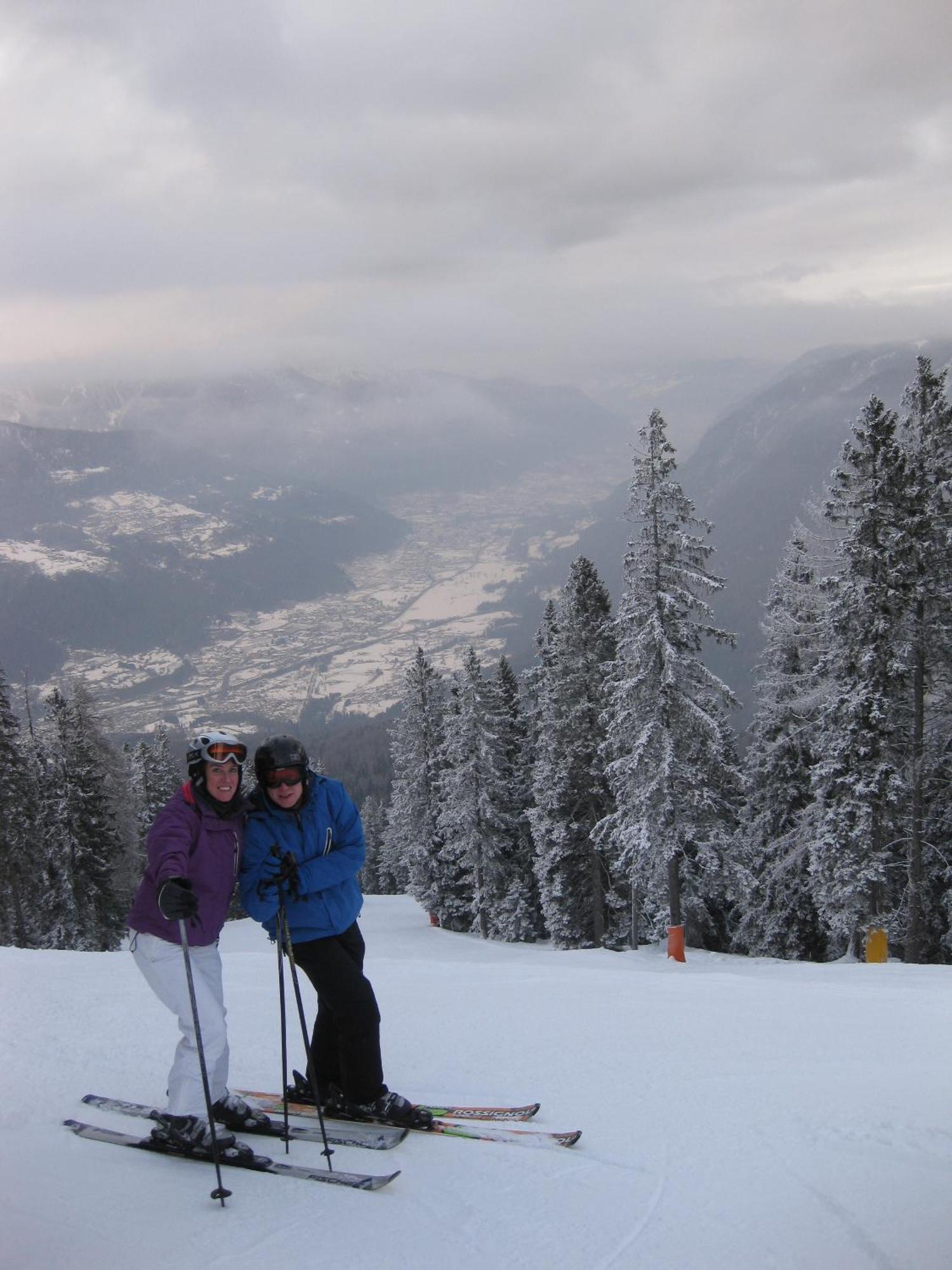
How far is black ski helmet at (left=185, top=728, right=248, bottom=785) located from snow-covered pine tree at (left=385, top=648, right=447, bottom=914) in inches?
1347

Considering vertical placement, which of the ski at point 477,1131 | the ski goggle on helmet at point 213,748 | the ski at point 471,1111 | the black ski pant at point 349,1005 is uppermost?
the ski goggle on helmet at point 213,748

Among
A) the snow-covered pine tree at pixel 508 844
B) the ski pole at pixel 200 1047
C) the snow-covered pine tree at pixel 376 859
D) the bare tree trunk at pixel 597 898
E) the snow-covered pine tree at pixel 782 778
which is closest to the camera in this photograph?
the ski pole at pixel 200 1047

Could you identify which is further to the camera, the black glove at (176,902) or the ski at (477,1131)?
the ski at (477,1131)

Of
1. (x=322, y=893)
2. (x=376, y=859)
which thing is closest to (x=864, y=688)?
(x=322, y=893)

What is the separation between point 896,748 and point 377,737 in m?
126

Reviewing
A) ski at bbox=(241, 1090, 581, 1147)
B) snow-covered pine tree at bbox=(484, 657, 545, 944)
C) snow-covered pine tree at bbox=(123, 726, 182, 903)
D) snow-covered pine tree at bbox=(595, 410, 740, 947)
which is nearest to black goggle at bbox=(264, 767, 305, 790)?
ski at bbox=(241, 1090, 581, 1147)

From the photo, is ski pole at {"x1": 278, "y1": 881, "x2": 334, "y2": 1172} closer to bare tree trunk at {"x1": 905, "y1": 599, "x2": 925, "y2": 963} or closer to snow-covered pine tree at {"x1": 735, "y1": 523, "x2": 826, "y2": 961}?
bare tree trunk at {"x1": 905, "y1": 599, "x2": 925, "y2": 963}

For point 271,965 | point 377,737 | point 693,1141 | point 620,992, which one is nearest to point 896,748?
point 620,992

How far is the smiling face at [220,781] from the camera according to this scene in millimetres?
4852

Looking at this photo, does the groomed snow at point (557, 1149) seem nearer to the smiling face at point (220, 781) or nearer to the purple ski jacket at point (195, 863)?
the purple ski jacket at point (195, 863)

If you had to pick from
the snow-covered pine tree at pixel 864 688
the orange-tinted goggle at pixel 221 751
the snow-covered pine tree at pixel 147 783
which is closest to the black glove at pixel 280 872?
the orange-tinted goggle at pixel 221 751

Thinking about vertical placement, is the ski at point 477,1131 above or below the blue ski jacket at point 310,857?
below

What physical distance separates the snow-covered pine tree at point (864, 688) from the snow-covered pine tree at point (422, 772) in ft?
67.8

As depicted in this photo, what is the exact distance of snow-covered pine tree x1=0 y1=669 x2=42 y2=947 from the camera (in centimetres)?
2612
